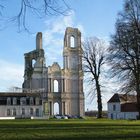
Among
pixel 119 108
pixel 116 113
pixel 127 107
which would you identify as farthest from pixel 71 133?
pixel 116 113

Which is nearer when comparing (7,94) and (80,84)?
(7,94)

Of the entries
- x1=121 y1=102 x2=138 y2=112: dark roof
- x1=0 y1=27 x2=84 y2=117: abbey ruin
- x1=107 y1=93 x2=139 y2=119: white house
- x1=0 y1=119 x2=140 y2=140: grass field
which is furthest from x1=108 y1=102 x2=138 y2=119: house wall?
x1=0 y1=119 x2=140 y2=140: grass field

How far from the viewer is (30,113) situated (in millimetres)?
96875

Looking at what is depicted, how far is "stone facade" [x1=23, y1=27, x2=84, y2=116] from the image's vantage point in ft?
356

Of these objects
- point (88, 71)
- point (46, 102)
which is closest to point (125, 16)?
point (88, 71)

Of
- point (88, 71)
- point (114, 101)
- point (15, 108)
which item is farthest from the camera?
point (114, 101)

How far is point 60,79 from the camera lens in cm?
11150

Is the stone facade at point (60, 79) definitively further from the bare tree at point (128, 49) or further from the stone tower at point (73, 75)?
the bare tree at point (128, 49)

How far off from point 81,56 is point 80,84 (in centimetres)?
5036

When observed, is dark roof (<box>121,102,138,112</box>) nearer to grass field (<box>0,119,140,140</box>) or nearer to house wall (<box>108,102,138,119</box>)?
house wall (<box>108,102,138,119</box>)

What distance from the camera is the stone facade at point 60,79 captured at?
10844cm

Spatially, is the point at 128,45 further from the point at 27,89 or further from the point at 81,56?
the point at 27,89

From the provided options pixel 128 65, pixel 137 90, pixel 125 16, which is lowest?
pixel 137 90

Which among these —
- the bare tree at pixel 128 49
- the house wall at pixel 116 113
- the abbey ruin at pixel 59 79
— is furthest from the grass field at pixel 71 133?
the house wall at pixel 116 113
